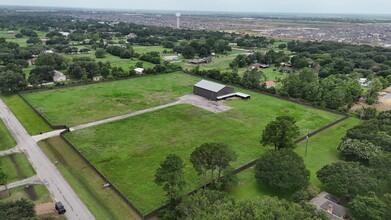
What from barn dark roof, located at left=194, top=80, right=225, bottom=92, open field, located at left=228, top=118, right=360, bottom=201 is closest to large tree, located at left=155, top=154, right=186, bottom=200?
open field, located at left=228, top=118, right=360, bottom=201

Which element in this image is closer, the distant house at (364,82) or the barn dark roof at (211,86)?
the barn dark roof at (211,86)

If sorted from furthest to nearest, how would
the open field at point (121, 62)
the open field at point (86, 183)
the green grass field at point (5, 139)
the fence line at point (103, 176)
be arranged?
the open field at point (121, 62), the green grass field at point (5, 139), the open field at point (86, 183), the fence line at point (103, 176)

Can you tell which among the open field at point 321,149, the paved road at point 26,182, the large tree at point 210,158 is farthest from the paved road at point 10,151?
the open field at point 321,149

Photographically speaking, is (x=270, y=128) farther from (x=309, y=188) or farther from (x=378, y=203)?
(x=378, y=203)

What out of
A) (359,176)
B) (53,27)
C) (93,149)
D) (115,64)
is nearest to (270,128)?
(359,176)

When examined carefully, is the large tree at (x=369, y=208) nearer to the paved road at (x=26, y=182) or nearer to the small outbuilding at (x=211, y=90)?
the paved road at (x=26, y=182)

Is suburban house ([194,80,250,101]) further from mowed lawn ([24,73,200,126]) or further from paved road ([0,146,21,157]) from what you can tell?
paved road ([0,146,21,157])

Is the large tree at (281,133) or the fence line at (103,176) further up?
the large tree at (281,133)

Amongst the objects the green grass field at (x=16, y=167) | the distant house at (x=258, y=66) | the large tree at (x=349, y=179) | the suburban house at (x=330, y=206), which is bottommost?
the green grass field at (x=16, y=167)
